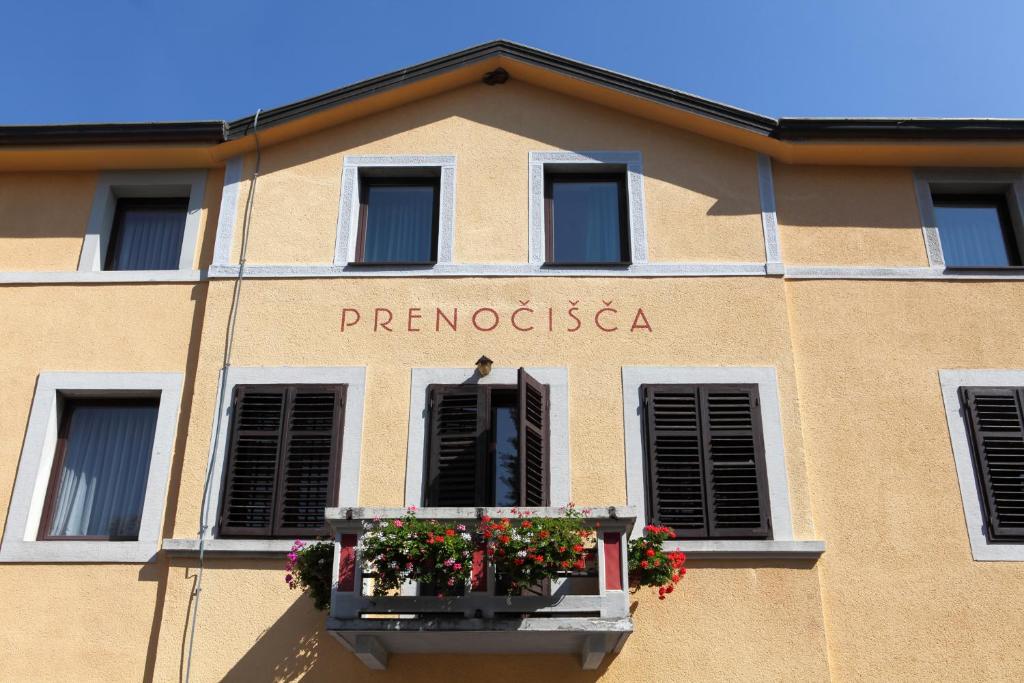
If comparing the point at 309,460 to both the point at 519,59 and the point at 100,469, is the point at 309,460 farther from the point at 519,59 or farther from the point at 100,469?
the point at 519,59

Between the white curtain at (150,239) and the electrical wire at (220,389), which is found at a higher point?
the white curtain at (150,239)

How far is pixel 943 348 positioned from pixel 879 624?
294 centimetres

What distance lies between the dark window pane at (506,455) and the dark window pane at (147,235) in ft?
13.3

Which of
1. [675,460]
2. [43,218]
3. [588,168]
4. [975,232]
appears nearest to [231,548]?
[675,460]

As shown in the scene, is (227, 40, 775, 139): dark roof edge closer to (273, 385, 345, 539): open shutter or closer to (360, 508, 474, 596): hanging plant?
(273, 385, 345, 539): open shutter

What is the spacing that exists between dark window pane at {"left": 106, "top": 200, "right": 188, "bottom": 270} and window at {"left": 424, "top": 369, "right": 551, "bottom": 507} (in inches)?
141

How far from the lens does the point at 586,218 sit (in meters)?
12.0

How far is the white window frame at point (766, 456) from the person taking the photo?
9883 millimetres

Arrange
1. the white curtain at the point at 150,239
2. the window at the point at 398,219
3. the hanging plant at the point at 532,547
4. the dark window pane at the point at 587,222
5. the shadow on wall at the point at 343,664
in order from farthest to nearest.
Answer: the white curtain at the point at 150,239 → the window at the point at 398,219 → the dark window pane at the point at 587,222 → the shadow on wall at the point at 343,664 → the hanging plant at the point at 532,547

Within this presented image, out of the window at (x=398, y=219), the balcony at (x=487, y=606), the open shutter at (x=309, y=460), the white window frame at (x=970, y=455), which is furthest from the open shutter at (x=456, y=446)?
the white window frame at (x=970, y=455)

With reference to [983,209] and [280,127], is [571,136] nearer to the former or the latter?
[280,127]

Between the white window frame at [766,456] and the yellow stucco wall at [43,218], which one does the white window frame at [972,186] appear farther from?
the yellow stucco wall at [43,218]

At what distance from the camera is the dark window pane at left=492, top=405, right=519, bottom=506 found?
33.7ft

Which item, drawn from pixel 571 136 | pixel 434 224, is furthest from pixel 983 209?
pixel 434 224
